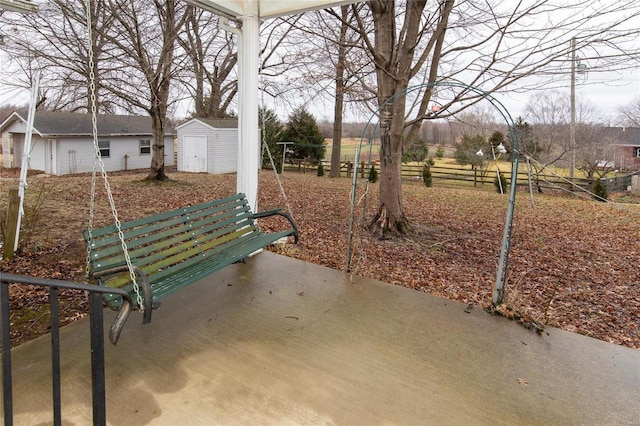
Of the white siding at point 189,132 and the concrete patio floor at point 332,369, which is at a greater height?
the white siding at point 189,132

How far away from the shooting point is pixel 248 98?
4.39 meters

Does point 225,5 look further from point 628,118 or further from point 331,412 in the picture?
point 628,118

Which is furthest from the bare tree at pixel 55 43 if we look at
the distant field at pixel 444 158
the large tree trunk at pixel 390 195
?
the distant field at pixel 444 158

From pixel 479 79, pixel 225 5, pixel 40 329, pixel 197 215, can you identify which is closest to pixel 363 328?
pixel 197 215

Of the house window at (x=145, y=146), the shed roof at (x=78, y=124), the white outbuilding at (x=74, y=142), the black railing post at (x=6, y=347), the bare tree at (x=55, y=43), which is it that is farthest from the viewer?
the house window at (x=145, y=146)

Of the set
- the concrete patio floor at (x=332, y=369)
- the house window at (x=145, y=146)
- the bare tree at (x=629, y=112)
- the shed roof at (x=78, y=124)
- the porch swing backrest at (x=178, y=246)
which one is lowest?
the concrete patio floor at (x=332, y=369)

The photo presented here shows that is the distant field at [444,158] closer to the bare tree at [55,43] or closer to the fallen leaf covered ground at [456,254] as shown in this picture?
the fallen leaf covered ground at [456,254]

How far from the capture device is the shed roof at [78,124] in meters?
17.1

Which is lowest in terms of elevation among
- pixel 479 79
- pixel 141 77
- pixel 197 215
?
pixel 197 215

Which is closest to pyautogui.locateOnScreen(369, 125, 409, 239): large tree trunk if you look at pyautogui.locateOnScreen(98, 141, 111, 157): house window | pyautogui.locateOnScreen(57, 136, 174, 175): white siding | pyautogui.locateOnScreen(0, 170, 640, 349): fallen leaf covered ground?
pyautogui.locateOnScreen(0, 170, 640, 349): fallen leaf covered ground

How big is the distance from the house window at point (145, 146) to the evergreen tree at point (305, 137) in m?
7.12

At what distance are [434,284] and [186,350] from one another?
2.70 meters

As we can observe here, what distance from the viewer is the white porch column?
433cm

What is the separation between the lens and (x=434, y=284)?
14.2 ft
